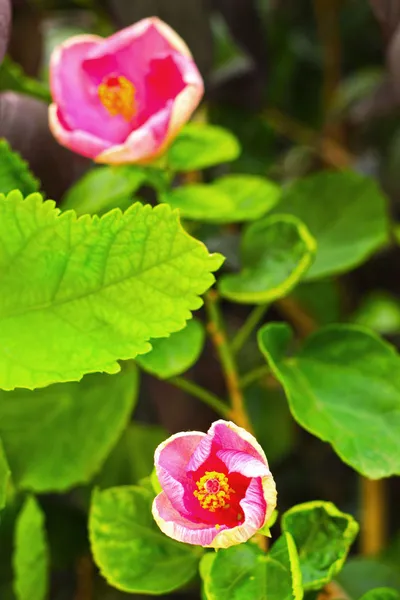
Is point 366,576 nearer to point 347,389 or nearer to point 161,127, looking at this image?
point 347,389

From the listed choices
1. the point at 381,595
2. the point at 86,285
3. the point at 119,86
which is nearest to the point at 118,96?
the point at 119,86

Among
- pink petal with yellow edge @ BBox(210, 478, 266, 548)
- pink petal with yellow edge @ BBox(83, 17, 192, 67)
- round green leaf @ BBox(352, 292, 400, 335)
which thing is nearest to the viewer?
pink petal with yellow edge @ BBox(210, 478, 266, 548)

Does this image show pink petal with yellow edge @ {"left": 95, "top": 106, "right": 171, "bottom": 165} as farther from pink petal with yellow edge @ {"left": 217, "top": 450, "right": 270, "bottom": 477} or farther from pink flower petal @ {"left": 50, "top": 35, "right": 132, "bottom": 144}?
pink petal with yellow edge @ {"left": 217, "top": 450, "right": 270, "bottom": 477}

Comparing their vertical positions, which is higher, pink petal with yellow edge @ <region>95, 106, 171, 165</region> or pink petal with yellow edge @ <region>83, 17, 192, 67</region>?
pink petal with yellow edge @ <region>83, 17, 192, 67</region>

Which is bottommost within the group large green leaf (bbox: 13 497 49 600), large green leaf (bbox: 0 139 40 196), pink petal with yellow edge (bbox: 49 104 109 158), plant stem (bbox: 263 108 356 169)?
large green leaf (bbox: 13 497 49 600)

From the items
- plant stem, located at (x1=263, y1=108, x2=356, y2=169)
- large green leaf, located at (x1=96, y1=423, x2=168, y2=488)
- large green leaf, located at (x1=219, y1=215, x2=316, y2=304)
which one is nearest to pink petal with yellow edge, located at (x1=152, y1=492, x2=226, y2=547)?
large green leaf, located at (x1=219, y1=215, x2=316, y2=304)

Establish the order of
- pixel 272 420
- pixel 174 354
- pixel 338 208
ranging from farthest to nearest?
pixel 272 420
pixel 338 208
pixel 174 354

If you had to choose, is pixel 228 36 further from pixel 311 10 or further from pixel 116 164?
pixel 116 164

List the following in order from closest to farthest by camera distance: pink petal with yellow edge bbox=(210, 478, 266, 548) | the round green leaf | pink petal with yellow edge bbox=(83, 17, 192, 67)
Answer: pink petal with yellow edge bbox=(210, 478, 266, 548)
pink petal with yellow edge bbox=(83, 17, 192, 67)
the round green leaf
